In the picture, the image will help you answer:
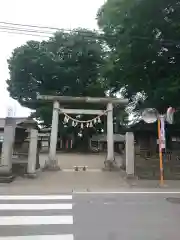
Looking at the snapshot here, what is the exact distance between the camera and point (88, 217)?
807 centimetres

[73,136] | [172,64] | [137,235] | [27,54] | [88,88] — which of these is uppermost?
[27,54]

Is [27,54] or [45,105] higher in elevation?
[27,54]

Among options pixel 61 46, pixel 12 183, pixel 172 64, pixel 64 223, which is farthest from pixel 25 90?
pixel 64 223

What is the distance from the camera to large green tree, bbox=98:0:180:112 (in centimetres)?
2053

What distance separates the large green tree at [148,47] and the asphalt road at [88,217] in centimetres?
1081

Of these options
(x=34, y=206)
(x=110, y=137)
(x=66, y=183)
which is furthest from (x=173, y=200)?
(x=110, y=137)

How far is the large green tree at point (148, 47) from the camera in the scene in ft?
67.4

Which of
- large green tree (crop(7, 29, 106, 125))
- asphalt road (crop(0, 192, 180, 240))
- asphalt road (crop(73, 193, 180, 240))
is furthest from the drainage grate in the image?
large green tree (crop(7, 29, 106, 125))

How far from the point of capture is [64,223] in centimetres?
743

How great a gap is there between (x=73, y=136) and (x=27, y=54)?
14.5m

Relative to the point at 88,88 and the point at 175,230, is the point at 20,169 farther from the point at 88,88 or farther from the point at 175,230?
the point at 88,88

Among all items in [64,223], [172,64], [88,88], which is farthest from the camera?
[88,88]

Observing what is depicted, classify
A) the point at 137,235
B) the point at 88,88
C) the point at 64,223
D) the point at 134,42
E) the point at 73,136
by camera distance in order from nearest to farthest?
the point at 137,235 < the point at 64,223 < the point at 134,42 < the point at 88,88 < the point at 73,136

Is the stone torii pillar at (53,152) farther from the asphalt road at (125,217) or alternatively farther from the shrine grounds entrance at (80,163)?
the asphalt road at (125,217)
